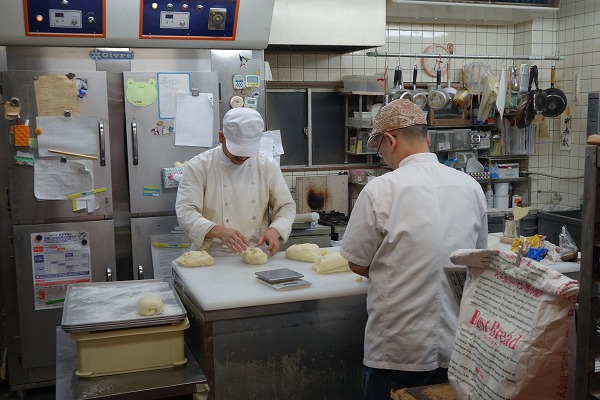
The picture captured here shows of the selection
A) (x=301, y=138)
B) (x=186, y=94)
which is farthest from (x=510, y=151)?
(x=186, y=94)

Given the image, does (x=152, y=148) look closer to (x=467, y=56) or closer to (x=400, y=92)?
(x=400, y=92)

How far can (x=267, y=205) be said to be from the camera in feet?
11.5

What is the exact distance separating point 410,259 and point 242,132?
128 cm

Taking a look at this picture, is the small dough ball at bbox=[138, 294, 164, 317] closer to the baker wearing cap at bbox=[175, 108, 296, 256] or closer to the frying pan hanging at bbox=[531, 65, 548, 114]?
the baker wearing cap at bbox=[175, 108, 296, 256]

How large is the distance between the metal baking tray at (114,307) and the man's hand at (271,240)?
0.56 m

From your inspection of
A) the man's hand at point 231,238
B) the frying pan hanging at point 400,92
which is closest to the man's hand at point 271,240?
the man's hand at point 231,238

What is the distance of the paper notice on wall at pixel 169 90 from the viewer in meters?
4.20

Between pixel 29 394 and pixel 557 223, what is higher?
pixel 557 223

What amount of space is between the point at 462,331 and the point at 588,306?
347 mm

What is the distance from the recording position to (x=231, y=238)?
304cm

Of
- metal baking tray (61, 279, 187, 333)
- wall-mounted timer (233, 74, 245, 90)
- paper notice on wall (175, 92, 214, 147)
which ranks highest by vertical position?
wall-mounted timer (233, 74, 245, 90)

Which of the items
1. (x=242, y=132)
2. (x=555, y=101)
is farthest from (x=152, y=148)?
(x=555, y=101)

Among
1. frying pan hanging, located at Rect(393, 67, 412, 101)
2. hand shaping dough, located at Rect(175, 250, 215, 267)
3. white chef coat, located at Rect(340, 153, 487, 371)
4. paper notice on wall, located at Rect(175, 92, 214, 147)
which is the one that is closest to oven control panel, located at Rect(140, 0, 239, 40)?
paper notice on wall, located at Rect(175, 92, 214, 147)

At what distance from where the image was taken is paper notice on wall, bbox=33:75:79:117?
→ 3998mm
